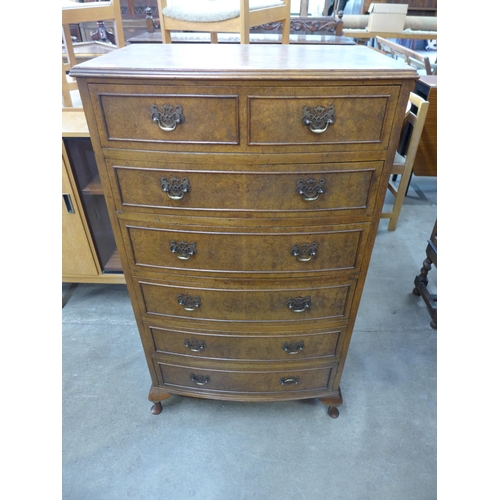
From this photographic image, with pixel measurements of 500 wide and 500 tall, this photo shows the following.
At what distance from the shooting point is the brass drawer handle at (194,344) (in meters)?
1.31

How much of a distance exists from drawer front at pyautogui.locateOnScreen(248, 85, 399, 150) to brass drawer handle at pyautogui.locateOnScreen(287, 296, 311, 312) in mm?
519

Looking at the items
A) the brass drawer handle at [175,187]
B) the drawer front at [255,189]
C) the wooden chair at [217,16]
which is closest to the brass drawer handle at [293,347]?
the drawer front at [255,189]

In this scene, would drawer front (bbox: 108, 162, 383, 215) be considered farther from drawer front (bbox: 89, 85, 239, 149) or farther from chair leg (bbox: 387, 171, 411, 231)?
chair leg (bbox: 387, 171, 411, 231)

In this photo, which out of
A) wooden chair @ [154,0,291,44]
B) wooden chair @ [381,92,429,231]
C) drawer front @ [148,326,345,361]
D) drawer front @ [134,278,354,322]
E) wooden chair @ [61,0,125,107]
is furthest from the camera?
wooden chair @ [381,92,429,231]

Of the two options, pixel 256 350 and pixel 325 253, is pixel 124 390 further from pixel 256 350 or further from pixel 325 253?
pixel 325 253

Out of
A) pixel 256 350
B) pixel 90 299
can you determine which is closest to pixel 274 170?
pixel 256 350

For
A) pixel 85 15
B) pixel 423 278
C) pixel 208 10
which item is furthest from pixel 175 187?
pixel 423 278

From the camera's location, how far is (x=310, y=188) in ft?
3.14

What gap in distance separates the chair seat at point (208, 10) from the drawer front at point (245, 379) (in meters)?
1.57

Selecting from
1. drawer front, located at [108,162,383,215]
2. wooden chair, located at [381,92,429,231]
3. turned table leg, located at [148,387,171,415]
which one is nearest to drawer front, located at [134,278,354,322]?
drawer front, located at [108,162,383,215]

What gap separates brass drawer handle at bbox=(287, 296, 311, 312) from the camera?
3.88 feet

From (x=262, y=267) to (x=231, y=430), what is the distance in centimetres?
83

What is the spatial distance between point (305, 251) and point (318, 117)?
1.28 feet

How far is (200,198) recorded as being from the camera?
984mm
